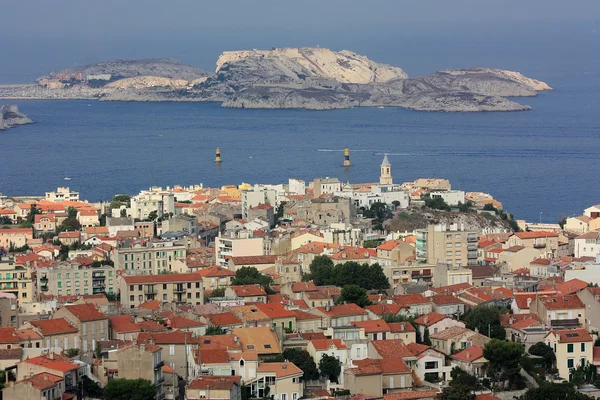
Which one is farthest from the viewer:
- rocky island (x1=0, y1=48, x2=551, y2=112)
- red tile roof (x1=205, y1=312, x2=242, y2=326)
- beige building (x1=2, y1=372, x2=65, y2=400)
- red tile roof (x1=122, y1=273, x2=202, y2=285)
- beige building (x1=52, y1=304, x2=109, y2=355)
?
rocky island (x1=0, y1=48, x2=551, y2=112)

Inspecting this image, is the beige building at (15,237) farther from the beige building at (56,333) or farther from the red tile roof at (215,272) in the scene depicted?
the beige building at (56,333)

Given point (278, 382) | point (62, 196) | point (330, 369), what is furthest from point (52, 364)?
point (62, 196)

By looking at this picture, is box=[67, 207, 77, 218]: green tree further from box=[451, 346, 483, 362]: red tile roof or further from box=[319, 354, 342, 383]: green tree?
box=[319, 354, 342, 383]: green tree

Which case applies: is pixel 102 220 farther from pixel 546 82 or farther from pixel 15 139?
pixel 546 82

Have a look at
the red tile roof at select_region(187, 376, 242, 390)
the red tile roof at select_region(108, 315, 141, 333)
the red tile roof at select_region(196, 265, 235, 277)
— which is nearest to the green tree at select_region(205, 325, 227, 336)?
the red tile roof at select_region(108, 315, 141, 333)

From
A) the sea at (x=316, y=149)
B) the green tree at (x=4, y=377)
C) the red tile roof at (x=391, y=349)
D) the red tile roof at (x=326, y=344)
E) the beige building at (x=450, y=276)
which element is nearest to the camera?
the green tree at (x=4, y=377)

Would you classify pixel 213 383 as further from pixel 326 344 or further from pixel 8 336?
pixel 8 336

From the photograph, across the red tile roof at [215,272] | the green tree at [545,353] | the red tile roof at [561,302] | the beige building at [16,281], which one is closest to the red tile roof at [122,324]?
the beige building at [16,281]
